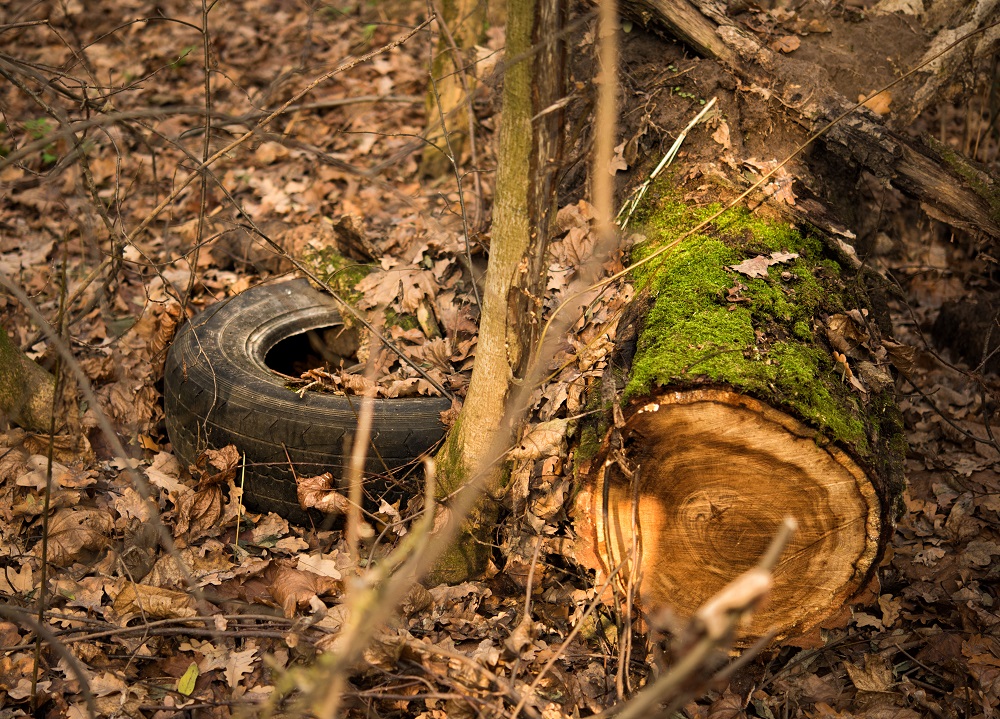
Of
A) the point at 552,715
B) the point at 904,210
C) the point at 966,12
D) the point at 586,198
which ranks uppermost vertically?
the point at 966,12

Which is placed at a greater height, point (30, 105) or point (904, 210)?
point (904, 210)

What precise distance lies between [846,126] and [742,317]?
161 centimetres

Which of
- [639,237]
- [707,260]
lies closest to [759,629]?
[707,260]

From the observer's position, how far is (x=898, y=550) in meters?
3.99

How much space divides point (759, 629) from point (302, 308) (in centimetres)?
315

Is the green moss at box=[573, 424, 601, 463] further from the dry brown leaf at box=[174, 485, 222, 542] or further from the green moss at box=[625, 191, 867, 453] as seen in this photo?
the dry brown leaf at box=[174, 485, 222, 542]

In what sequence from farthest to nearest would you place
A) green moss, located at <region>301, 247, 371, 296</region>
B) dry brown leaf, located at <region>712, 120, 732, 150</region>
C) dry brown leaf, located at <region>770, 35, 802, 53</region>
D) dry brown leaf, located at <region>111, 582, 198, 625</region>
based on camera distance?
green moss, located at <region>301, 247, 371, 296</region>
dry brown leaf, located at <region>770, 35, 802, 53</region>
dry brown leaf, located at <region>712, 120, 732, 150</region>
dry brown leaf, located at <region>111, 582, 198, 625</region>

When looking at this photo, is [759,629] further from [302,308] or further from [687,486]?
[302,308]

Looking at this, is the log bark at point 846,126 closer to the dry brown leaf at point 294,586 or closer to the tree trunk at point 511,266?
the tree trunk at point 511,266

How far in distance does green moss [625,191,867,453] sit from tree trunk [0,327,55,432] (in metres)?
3.35

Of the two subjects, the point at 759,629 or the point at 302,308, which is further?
the point at 302,308

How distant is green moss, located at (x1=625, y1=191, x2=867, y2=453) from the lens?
9.13ft

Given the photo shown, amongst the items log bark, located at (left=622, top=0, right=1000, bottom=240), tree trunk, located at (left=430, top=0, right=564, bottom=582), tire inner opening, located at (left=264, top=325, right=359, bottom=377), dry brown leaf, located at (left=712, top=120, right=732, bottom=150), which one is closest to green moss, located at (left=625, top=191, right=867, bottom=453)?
dry brown leaf, located at (left=712, top=120, right=732, bottom=150)

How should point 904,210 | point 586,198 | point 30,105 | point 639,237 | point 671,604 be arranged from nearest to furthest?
point 671,604
point 639,237
point 586,198
point 904,210
point 30,105
